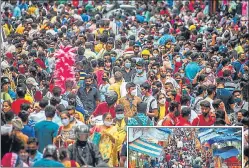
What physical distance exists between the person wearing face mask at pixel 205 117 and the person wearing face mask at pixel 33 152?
2.61 meters

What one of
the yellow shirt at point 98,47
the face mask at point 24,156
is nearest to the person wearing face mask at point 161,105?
the face mask at point 24,156

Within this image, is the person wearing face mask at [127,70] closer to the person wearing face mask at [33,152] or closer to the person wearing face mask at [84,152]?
the person wearing face mask at [33,152]

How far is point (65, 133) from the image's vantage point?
13.1m

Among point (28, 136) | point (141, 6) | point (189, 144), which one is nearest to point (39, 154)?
point (28, 136)

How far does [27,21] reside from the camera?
Answer: 82.9 ft

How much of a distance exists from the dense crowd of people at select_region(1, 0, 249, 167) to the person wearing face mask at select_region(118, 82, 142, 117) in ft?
0.06

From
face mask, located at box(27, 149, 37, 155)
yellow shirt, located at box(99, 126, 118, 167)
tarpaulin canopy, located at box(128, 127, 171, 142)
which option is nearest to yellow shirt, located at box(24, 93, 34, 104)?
yellow shirt, located at box(99, 126, 118, 167)

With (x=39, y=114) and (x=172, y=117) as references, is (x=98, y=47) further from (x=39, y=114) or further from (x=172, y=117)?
(x=39, y=114)

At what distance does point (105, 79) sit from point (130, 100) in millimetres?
1670

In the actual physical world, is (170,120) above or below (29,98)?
below

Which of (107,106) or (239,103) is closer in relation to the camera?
(107,106)

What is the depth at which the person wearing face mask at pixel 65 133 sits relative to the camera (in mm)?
12586

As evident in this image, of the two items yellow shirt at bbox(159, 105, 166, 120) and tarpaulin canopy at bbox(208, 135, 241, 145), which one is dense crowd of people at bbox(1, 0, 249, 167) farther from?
tarpaulin canopy at bbox(208, 135, 241, 145)

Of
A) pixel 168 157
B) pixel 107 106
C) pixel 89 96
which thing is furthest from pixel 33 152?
pixel 89 96
